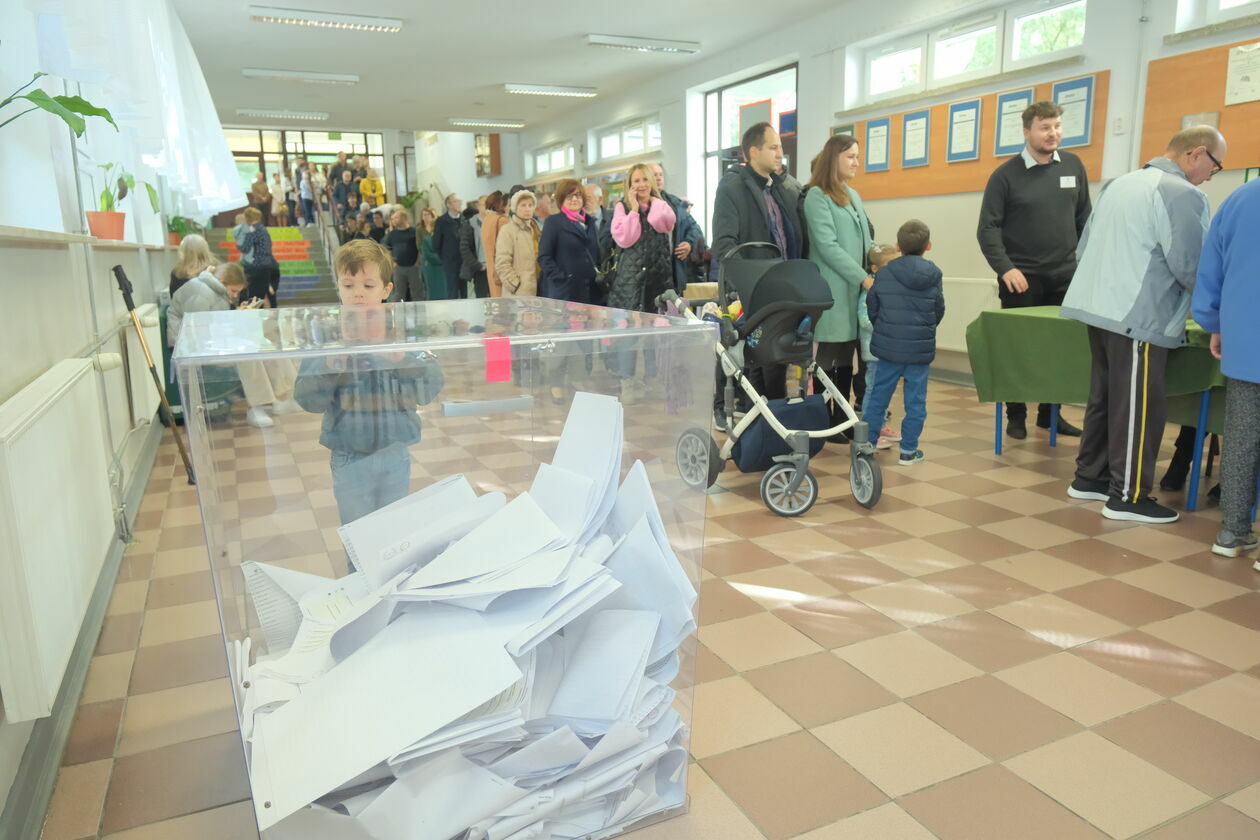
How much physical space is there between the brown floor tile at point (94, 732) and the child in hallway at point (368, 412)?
3.24 feet

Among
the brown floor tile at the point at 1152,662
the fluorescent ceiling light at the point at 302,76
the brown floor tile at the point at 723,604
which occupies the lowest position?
the brown floor tile at the point at 1152,662

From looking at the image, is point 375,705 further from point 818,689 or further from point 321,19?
point 321,19

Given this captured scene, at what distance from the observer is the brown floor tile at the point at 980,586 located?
258 centimetres

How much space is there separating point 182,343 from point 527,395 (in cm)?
52

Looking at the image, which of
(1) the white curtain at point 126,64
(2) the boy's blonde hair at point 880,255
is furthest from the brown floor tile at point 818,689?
(2) the boy's blonde hair at point 880,255

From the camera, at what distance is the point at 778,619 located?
2.46m

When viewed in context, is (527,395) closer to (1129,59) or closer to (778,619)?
(778,619)

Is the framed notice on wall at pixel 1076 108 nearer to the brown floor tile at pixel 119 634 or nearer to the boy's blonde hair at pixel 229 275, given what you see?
the boy's blonde hair at pixel 229 275

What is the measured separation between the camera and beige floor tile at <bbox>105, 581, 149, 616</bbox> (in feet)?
8.58

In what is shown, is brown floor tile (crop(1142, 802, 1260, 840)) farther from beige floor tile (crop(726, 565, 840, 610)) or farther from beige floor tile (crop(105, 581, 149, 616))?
beige floor tile (crop(105, 581, 149, 616))

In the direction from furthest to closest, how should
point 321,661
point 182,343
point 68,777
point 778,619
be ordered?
point 778,619
point 68,777
point 321,661
point 182,343

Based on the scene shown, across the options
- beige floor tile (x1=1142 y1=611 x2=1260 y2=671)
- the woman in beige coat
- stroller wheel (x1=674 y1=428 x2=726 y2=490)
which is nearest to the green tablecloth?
beige floor tile (x1=1142 y1=611 x2=1260 y2=671)

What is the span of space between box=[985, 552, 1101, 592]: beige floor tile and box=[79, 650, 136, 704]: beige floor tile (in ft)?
8.27

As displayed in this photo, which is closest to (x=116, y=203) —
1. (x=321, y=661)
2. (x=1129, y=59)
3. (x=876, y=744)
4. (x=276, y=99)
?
(x=321, y=661)
